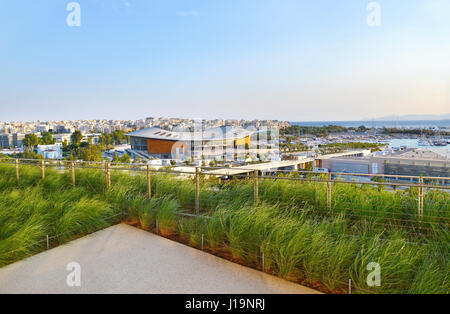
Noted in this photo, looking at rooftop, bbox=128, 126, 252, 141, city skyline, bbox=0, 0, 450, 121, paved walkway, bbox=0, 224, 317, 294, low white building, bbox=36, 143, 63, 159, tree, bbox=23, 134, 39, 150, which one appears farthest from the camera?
rooftop, bbox=128, 126, 252, 141

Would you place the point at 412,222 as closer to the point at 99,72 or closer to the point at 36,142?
the point at 99,72

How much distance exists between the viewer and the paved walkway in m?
2.78

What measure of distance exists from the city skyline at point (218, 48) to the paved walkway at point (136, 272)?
7.59 meters

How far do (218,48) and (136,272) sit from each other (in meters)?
16.5

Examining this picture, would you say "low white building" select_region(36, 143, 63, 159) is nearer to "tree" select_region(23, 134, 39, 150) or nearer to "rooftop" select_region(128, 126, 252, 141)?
"tree" select_region(23, 134, 39, 150)

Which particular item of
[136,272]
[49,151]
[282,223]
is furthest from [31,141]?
[282,223]

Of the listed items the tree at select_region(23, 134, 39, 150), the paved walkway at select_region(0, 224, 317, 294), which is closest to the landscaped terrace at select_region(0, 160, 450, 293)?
the paved walkway at select_region(0, 224, 317, 294)

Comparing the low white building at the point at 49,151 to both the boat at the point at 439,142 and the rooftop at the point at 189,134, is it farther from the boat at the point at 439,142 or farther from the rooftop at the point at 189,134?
the boat at the point at 439,142

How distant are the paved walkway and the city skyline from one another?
24.9 ft

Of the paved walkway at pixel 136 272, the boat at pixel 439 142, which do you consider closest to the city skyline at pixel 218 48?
the paved walkway at pixel 136 272

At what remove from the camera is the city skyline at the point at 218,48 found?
12.2 metres

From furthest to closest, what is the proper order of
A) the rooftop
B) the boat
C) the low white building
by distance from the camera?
the rooftop < the low white building < the boat

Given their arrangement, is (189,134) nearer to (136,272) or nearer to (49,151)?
(49,151)
